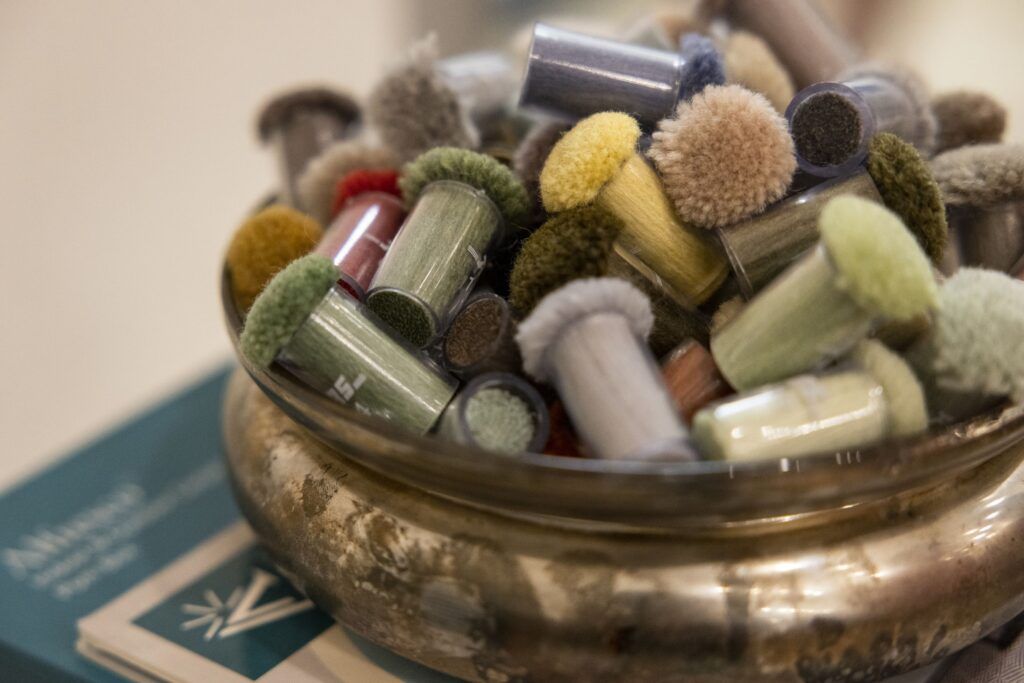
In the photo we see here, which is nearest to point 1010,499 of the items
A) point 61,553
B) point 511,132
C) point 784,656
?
point 784,656

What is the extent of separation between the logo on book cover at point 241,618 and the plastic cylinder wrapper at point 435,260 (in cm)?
23

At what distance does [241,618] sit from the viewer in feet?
2.05

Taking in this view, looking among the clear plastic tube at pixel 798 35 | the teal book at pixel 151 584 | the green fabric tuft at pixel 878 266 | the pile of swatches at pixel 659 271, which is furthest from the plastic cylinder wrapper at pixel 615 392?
the clear plastic tube at pixel 798 35

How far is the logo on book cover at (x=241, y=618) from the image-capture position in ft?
1.93

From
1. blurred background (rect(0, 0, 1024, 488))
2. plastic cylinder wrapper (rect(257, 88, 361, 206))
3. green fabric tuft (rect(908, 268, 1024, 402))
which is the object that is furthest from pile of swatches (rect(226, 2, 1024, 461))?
blurred background (rect(0, 0, 1024, 488))

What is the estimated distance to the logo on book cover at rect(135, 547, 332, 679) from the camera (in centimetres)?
59

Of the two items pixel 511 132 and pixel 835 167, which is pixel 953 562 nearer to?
pixel 835 167

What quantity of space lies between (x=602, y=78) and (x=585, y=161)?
0.31ft

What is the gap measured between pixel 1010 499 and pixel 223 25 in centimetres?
167

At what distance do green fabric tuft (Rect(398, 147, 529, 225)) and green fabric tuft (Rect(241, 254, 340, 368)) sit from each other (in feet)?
0.33

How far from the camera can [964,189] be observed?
0.54 metres

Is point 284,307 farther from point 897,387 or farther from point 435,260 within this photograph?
point 897,387

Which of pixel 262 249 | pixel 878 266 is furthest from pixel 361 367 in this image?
pixel 878 266

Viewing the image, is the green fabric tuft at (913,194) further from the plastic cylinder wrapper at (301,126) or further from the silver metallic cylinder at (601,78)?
the plastic cylinder wrapper at (301,126)
